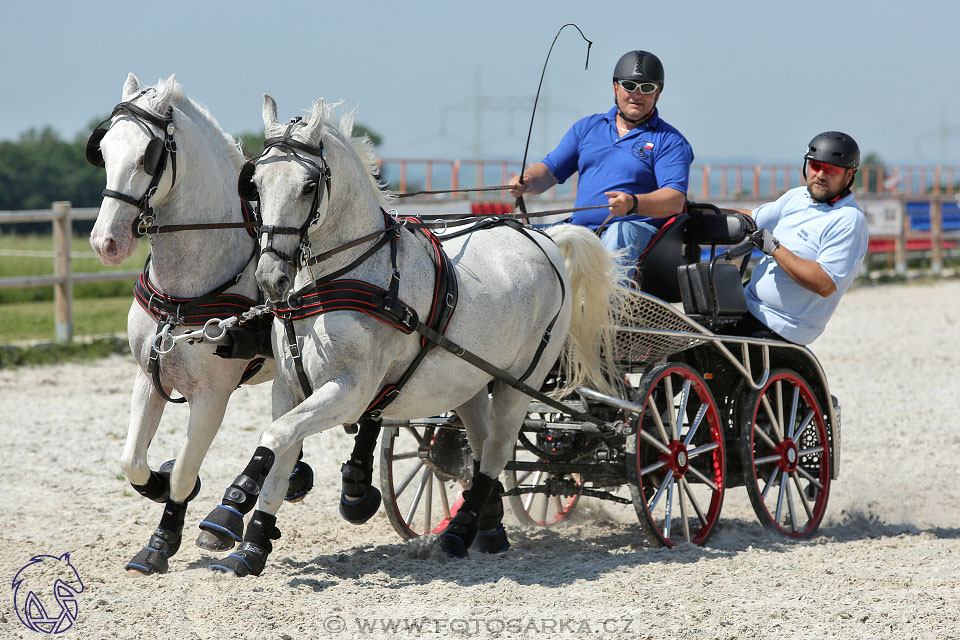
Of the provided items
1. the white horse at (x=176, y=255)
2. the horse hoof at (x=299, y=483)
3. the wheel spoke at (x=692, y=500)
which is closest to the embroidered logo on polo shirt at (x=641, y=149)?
the wheel spoke at (x=692, y=500)

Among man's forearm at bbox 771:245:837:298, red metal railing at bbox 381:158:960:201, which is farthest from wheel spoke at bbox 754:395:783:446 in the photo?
red metal railing at bbox 381:158:960:201

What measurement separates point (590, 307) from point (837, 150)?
154cm

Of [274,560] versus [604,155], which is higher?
[604,155]

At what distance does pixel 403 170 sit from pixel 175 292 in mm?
13732

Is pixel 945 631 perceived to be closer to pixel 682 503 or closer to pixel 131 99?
pixel 682 503

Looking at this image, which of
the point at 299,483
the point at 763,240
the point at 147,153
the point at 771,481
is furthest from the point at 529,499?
the point at 147,153

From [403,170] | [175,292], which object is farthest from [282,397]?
[403,170]

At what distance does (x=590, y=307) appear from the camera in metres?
5.14

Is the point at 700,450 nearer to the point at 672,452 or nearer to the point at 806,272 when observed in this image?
the point at 672,452

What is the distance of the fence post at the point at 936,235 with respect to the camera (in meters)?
20.2

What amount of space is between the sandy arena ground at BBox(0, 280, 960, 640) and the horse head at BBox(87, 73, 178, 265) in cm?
133

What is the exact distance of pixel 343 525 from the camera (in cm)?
561

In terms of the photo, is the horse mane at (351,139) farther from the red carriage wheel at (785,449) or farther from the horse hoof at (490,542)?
the red carriage wheel at (785,449)

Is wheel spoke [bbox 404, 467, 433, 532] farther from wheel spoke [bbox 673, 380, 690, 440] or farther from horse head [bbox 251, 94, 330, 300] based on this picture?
horse head [bbox 251, 94, 330, 300]
